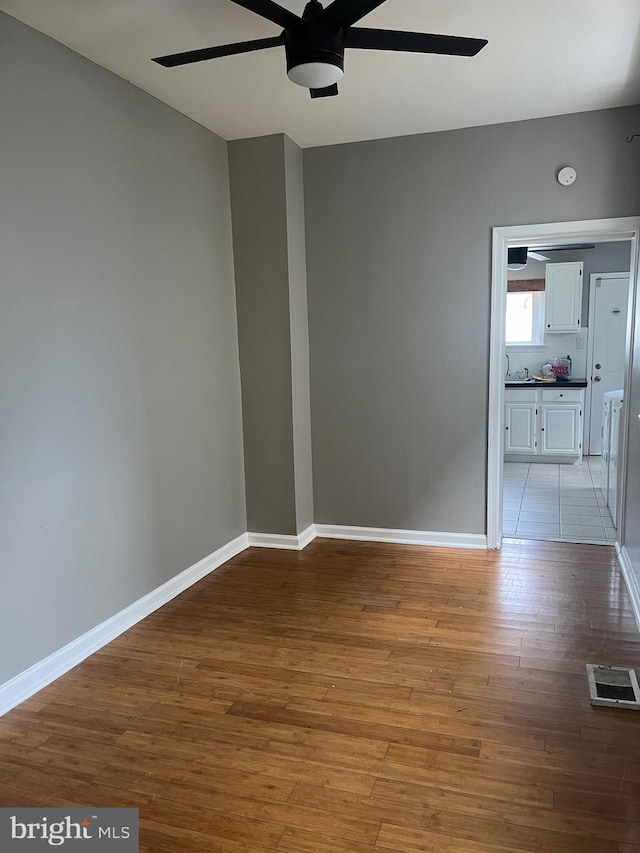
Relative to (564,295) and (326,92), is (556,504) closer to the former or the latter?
(564,295)

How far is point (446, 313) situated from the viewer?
403 cm

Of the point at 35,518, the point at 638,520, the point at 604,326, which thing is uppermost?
the point at 604,326

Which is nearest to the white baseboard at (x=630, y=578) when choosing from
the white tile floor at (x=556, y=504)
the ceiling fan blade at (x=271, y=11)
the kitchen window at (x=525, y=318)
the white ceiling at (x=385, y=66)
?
the white tile floor at (x=556, y=504)

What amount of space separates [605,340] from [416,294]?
3.97m

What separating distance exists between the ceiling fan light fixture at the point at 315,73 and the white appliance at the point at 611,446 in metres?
3.24

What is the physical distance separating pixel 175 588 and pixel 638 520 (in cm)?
253

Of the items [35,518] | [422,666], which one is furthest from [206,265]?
[422,666]

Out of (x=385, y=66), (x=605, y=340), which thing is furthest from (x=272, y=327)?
(x=605, y=340)

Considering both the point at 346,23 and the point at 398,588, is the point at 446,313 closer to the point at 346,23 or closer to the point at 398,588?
the point at 398,588

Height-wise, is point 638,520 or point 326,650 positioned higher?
point 638,520

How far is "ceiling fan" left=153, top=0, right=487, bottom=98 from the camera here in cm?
198

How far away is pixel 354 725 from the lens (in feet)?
7.46

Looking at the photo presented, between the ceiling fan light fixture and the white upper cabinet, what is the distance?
5479 mm

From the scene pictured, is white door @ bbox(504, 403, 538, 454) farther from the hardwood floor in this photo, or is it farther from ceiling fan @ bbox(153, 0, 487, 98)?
ceiling fan @ bbox(153, 0, 487, 98)
